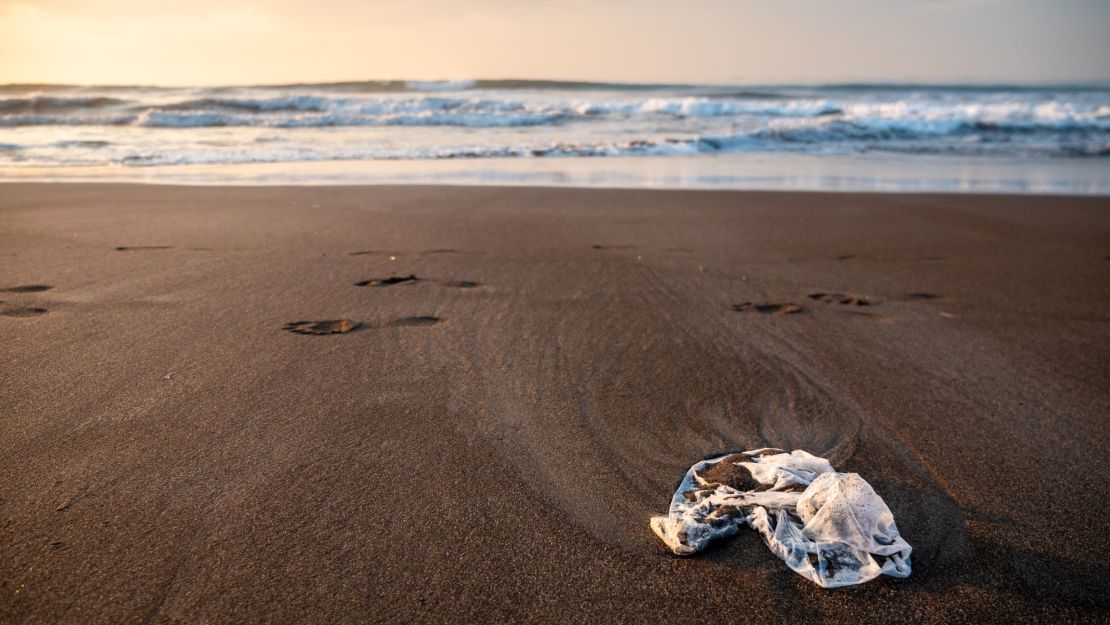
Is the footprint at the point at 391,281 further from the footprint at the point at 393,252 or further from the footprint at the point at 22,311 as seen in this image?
the footprint at the point at 22,311

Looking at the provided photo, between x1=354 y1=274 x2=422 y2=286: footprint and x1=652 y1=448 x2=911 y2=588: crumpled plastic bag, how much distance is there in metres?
2.38

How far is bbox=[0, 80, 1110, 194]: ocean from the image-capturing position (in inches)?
354

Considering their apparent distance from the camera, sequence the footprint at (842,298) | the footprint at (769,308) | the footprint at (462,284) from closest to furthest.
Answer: the footprint at (769,308)
the footprint at (842,298)
the footprint at (462,284)

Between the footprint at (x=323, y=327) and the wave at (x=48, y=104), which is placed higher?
the wave at (x=48, y=104)

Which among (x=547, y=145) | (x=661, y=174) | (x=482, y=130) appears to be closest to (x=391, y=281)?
(x=661, y=174)

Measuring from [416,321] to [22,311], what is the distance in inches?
72.3

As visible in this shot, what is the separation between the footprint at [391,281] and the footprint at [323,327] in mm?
632

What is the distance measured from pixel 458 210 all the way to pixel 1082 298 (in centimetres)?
452

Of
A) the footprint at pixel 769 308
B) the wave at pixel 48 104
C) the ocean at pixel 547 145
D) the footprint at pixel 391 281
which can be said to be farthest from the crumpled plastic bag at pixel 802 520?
the wave at pixel 48 104

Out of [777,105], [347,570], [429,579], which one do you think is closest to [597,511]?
[429,579]

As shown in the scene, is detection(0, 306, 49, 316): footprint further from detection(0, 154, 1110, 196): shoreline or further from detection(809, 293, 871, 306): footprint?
detection(0, 154, 1110, 196): shoreline

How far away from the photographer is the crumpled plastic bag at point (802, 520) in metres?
1.60

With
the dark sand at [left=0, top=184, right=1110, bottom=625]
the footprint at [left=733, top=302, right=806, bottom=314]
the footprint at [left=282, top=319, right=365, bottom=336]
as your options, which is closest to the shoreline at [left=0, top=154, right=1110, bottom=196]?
the dark sand at [left=0, top=184, right=1110, bottom=625]

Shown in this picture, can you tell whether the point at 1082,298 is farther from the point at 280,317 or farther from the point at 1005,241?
the point at 280,317
